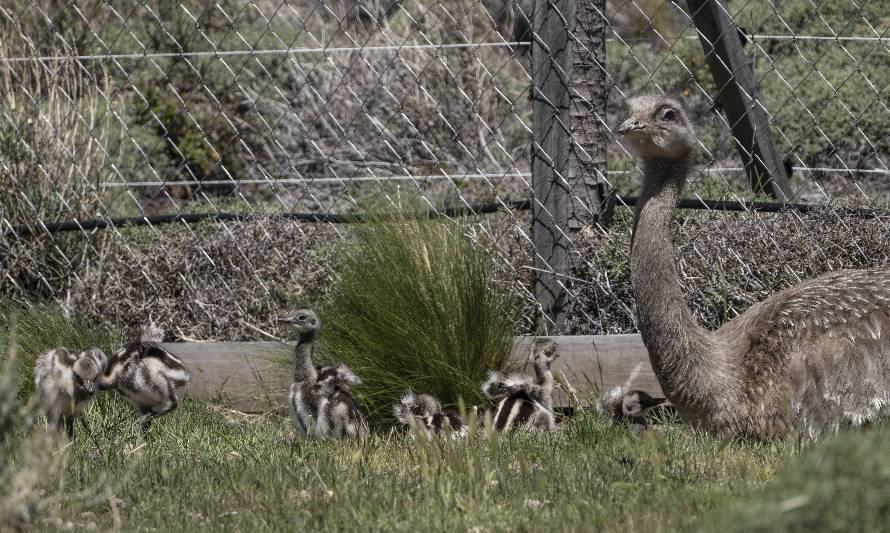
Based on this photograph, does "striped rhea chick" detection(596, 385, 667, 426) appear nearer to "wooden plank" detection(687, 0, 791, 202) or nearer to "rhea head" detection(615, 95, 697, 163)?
"rhea head" detection(615, 95, 697, 163)

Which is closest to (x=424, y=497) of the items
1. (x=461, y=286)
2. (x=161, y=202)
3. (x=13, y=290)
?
(x=461, y=286)

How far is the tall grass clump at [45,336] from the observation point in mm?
7465

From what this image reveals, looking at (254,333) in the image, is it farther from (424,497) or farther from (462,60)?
(462,60)

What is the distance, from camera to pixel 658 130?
5.84 m

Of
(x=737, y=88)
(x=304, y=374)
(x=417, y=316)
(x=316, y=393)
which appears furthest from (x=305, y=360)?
(x=737, y=88)

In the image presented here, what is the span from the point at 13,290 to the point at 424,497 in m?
5.35

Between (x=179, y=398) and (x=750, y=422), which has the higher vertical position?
(x=750, y=422)

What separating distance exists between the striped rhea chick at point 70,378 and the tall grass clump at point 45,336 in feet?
2.62

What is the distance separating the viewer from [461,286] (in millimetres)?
7027

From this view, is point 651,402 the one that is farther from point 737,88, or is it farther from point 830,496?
point 830,496

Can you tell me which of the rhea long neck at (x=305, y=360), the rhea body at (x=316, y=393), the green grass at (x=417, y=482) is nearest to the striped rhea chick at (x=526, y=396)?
the green grass at (x=417, y=482)

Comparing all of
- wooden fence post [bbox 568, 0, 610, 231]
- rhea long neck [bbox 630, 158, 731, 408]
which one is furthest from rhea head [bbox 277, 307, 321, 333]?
rhea long neck [bbox 630, 158, 731, 408]

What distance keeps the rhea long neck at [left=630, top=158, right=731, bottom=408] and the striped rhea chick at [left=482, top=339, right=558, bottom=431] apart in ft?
3.47

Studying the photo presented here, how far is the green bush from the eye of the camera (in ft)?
Answer: 10.00
